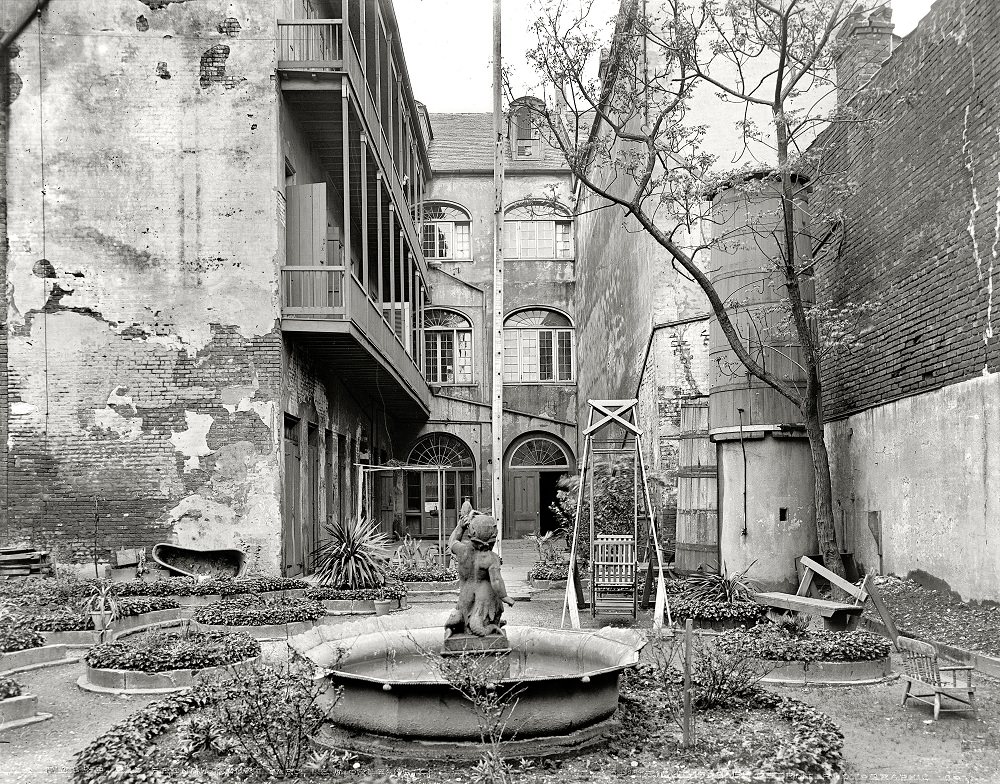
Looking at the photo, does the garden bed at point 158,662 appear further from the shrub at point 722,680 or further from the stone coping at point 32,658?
the shrub at point 722,680

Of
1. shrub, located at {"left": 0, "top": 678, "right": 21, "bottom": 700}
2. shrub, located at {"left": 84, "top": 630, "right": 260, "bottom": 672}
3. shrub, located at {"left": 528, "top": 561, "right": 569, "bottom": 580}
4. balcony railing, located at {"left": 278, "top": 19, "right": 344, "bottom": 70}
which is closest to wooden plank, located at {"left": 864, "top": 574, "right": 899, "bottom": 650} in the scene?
shrub, located at {"left": 84, "top": 630, "right": 260, "bottom": 672}

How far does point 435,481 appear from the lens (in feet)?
98.3

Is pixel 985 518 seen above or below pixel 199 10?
below

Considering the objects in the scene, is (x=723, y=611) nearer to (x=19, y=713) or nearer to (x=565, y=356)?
(x=19, y=713)

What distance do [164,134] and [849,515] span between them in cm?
1131

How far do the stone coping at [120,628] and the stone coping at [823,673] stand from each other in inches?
262

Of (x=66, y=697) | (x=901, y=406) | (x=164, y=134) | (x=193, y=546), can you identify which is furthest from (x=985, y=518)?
(x=164, y=134)

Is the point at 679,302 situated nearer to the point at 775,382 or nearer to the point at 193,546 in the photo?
the point at 775,382

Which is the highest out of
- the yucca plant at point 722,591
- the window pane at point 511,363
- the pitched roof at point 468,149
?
the pitched roof at point 468,149

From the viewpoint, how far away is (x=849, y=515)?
1356 centimetres

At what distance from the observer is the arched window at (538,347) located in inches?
1253

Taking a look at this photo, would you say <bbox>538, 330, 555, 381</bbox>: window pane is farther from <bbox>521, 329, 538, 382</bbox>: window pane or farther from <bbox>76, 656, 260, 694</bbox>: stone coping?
<bbox>76, 656, 260, 694</bbox>: stone coping

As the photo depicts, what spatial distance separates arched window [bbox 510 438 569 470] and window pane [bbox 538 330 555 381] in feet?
7.65

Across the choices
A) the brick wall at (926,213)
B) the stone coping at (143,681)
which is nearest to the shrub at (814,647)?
the brick wall at (926,213)
